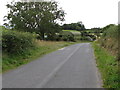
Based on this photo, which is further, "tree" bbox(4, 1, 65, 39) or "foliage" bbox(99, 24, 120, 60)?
"tree" bbox(4, 1, 65, 39)

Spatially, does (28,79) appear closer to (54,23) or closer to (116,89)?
(116,89)

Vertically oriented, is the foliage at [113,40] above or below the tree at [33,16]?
below

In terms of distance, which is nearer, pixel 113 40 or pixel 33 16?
pixel 113 40

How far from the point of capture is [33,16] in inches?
1341

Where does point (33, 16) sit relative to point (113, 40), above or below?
above

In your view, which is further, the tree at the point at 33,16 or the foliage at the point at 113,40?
the tree at the point at 33,16

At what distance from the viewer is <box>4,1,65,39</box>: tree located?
34.0 meters

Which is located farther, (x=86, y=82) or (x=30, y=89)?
(x=86, y=82)

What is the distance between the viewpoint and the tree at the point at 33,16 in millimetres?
34000

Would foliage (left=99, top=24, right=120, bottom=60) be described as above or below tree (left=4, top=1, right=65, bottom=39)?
below

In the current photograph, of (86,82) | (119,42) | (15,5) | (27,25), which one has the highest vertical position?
(15,5)

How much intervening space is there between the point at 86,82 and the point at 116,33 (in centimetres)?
813

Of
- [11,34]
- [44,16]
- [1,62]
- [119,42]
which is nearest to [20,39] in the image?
[11,34]

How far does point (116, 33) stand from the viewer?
13.6 meters
